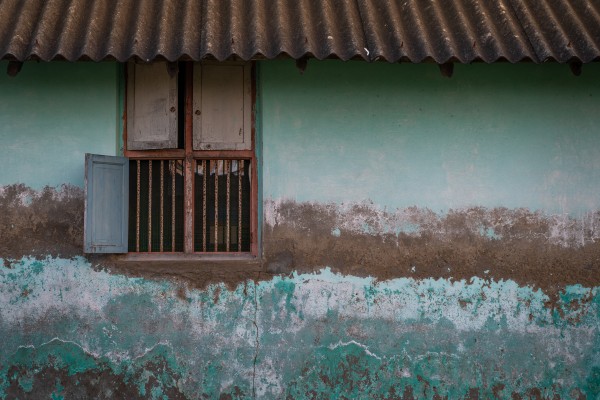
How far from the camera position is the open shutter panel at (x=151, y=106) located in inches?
217

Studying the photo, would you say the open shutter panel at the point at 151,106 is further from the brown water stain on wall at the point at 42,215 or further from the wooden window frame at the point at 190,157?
the brown water stain on wall at the point at 42,215

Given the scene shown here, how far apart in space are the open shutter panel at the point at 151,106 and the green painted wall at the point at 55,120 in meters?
0.14

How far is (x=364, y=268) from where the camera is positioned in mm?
5500

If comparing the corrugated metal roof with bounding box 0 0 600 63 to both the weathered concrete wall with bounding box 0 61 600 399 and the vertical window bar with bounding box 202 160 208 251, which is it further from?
the vertical window bar with bounding box 202 160 208 251

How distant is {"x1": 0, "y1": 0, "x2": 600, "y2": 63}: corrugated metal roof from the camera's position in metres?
4.82

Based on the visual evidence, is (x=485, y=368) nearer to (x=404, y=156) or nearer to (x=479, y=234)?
(x=479, y=234)

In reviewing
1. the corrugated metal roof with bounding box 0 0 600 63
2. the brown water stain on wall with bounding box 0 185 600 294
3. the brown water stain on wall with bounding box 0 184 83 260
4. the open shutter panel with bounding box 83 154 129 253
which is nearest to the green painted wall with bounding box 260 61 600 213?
the brown water stain on wall with bounding box 0 185 600 294

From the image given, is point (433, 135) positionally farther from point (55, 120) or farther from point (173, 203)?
point (55, 120)

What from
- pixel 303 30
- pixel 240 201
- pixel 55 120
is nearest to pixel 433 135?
pixel 303 30

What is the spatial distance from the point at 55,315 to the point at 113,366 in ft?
1.95

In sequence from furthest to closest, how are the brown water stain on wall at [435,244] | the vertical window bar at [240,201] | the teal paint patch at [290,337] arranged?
the vertical window bar at [240,201] < the brown water stain on wall at [435,244] < the teal paint patch at [290,337]

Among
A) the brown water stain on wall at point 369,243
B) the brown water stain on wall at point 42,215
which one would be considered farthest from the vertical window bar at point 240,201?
the brown water stain on wall at point 42,215

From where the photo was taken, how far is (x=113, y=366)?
539cm

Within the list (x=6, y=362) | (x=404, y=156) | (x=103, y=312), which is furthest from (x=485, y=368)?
(x=6, y=362)
